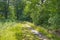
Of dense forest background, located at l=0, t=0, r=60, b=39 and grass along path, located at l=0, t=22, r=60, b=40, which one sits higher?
grass along path, located at l=0, t=22, r=60, b=40

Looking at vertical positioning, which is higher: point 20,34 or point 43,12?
point 20,34

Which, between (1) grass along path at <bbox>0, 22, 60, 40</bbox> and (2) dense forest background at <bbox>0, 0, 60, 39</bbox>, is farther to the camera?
(2) dense forest background at <bbox>0, 0, 60, 39</bbox>

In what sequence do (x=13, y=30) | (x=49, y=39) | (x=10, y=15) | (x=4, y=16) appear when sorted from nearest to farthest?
1. (x=13, y=30)
2. (x=49, y=39)
3. (x=4, y=16)
4. (x=10, y=15)

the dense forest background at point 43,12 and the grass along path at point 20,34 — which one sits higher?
the grass along path at point 20,34

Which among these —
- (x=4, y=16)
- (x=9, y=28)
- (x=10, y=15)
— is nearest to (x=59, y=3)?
(x=9, y=28)

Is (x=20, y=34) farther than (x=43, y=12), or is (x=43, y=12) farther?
(x=43, y=12)

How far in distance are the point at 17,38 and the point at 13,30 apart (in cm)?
66

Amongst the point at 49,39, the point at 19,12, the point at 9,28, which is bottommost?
the point at 19,12

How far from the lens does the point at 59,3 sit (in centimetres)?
1468

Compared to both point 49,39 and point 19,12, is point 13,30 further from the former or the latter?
point 19,12

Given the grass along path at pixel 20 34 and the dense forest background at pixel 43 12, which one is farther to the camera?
the dense forest background at pixel 43 12

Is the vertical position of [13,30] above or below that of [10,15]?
above

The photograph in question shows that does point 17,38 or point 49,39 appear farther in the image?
point 49,39

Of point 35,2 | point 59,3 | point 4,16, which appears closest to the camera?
point 59,3
